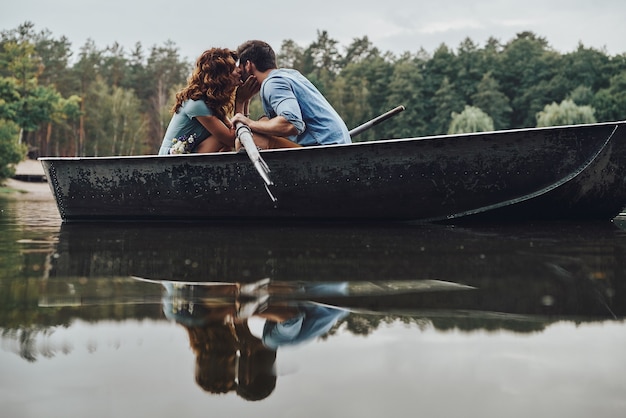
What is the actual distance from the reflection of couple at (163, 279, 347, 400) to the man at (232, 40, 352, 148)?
9.83 ft

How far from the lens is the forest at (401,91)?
208 ft

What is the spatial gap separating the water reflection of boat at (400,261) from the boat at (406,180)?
0.43 m

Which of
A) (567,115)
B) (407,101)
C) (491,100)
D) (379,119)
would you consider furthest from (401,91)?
(379,119)

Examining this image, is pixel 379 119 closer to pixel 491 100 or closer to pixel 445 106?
pixel 445 106

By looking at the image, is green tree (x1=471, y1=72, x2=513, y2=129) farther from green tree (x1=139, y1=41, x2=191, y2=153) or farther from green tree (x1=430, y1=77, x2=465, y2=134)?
green tree (x1=139, y1=41, x2=191, y2=153)

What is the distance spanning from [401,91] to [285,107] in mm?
70862

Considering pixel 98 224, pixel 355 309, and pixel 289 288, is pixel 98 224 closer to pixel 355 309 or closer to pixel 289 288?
pixel 289 288

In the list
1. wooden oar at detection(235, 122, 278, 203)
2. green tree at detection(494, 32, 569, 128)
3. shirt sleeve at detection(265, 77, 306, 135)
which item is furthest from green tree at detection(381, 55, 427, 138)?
wooden oar at detection(235, 122, 278, 203)

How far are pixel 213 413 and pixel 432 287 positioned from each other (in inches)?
53.4

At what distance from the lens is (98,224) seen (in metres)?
6.06

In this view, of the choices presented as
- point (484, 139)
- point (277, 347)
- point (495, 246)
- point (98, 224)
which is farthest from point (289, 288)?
point (98, 224)

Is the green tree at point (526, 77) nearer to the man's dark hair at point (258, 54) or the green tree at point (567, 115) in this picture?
the green tree at point (567, 115)

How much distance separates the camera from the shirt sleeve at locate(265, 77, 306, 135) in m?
5.35

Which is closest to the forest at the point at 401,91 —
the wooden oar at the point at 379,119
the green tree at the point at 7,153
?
the green tree at the point at 7,153
